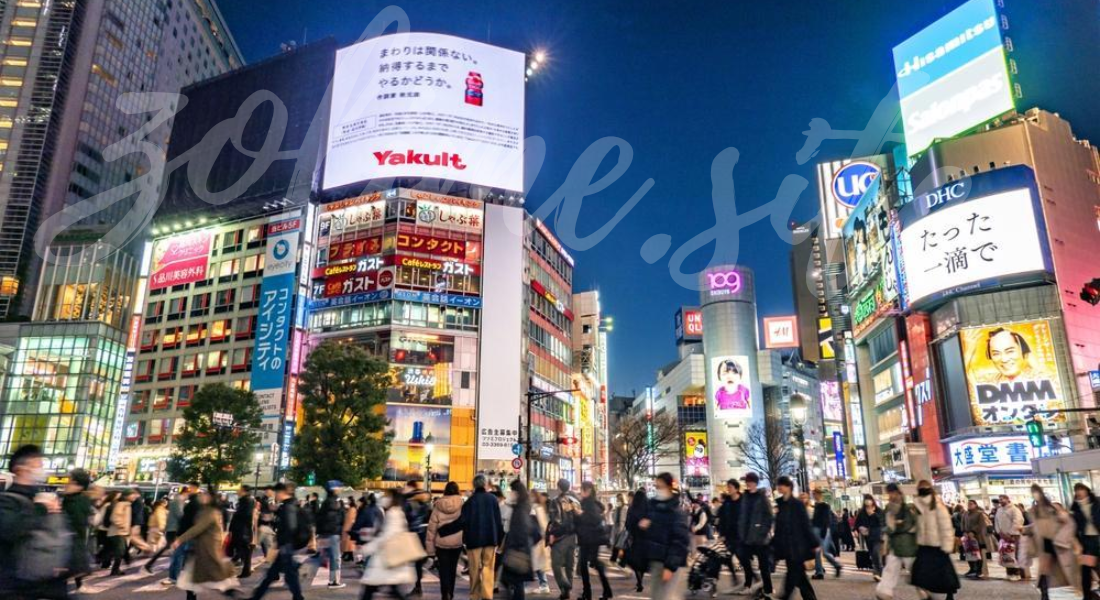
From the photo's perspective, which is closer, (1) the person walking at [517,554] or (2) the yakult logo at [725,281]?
(1) the person walking at [517,554]

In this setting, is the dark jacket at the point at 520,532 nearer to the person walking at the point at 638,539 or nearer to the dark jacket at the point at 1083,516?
the person walking at the point at 638,539

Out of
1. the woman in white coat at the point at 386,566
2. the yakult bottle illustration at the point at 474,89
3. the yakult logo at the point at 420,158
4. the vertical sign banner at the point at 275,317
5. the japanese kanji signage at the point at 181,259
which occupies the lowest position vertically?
the woman in white coat at the point at 386,566

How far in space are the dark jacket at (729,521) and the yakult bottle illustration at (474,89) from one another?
155 feet

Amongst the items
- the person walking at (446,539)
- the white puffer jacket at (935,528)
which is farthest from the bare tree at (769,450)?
the person walking at (446,539)

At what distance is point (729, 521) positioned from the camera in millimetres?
11281

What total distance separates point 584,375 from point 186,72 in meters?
65.5

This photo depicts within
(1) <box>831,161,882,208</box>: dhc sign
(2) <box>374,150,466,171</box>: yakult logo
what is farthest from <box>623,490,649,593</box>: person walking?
(1) <box>831,161,882,208</box>: dhc sign

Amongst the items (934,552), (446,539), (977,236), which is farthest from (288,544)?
(977,236)

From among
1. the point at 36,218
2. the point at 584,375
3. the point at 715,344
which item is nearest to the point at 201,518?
the point at 584,375

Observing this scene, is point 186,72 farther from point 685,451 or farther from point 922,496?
point 922,496

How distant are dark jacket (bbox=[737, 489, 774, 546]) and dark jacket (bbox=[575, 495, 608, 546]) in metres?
1.93

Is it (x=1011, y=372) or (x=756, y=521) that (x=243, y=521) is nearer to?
(x=756, y=521)

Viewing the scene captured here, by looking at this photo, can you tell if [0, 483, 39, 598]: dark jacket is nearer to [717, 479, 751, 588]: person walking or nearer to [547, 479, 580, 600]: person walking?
[547, 479, 580, 600]: person walking

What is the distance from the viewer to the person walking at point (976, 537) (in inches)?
602
